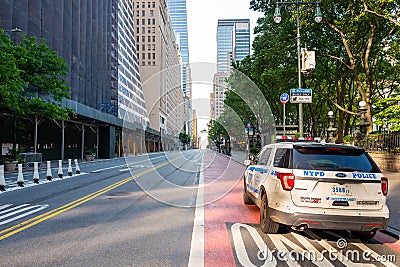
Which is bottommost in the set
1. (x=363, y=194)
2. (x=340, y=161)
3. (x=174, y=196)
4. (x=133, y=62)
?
(x=174, y=196)

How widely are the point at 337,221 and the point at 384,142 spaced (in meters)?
16.4

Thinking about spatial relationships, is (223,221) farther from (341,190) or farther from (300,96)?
(300,96)

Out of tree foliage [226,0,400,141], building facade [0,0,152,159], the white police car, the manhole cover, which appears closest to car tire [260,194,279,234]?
the white police car

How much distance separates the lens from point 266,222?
20.6 ft

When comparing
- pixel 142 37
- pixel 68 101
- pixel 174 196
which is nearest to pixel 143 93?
pixel 142 37

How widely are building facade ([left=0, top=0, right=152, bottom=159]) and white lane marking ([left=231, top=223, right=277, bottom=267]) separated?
93.6ft

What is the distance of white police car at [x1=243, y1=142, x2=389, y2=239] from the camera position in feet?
17.8

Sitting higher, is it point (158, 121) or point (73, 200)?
point (158, 121)

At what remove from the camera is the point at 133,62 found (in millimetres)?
99312

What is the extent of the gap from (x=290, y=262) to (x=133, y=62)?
99.4m

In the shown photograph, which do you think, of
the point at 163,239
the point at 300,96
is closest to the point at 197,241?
the point at 163,239

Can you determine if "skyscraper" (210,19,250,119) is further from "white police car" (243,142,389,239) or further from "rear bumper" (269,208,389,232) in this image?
"rear bumper" (269,208,389,232)

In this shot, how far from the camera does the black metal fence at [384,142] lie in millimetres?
18109

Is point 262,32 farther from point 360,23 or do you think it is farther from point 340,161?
point 340,161
